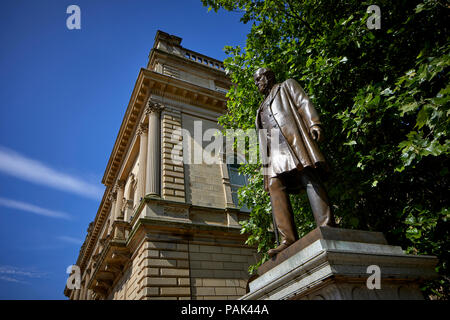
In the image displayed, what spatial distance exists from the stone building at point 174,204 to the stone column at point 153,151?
0.17ft

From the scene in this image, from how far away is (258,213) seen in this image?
795 cm

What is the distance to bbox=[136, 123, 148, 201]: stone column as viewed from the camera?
13945 millimetres

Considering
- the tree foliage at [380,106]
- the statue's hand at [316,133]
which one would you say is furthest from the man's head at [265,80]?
the tree foliage at [380,106]

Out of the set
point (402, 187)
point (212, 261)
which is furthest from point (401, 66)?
point (212, 261)

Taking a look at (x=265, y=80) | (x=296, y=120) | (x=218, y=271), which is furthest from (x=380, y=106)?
(x=218, y=271)

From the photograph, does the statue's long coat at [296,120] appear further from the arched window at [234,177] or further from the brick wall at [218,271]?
the arched window at [234,177]

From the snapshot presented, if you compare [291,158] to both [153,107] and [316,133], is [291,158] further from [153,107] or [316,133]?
[153,107]

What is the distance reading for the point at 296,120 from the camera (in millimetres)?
3480

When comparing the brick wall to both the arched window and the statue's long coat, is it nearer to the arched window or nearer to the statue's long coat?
the arched window

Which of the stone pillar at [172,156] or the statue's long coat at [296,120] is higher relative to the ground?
the stone pillar at [172,156]

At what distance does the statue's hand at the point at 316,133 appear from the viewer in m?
3.17

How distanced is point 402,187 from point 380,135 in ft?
3.86

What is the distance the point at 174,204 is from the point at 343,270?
33.8 ft

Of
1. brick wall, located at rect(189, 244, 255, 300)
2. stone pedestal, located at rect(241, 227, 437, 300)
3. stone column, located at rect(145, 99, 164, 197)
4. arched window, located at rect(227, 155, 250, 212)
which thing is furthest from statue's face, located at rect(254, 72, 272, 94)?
arched window, located at rect(227, 155, 250, 212)
